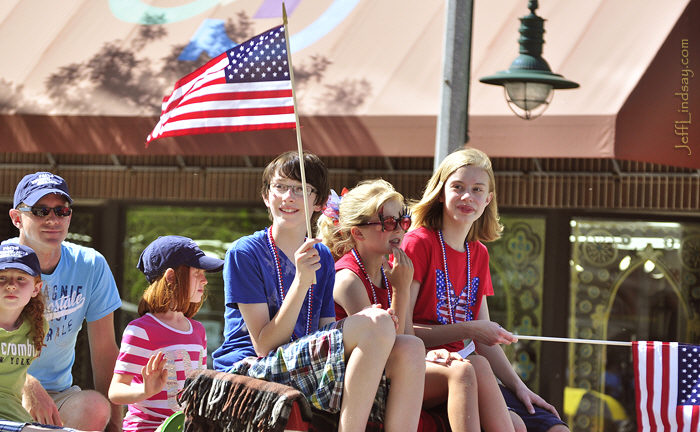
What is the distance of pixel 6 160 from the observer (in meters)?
9.91

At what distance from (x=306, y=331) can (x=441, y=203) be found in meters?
1.03

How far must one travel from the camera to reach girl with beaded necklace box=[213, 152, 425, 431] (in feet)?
12.7

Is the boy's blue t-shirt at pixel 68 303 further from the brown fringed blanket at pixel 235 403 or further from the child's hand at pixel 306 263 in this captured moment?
the child's hand at pixel 306 263

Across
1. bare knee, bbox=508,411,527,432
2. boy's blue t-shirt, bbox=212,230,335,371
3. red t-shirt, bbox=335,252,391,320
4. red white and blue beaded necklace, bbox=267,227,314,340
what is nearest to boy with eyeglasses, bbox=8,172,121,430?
boy's blue t-shirt, bbox=212,230,335,371

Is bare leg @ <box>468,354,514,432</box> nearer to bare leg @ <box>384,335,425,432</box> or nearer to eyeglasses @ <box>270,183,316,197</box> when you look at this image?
bare leg @ <box>384,335,425,432</box>

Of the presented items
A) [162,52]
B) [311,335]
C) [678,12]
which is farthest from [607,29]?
[311,335]

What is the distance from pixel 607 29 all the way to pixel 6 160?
558 cm

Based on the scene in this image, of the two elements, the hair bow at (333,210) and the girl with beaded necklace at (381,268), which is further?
the hair bow at (333,210)

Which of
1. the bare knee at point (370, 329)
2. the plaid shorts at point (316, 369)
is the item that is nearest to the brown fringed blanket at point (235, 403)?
the plaid shorts at point (316, 369)

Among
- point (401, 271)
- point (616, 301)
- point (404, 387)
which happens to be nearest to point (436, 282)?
point (401, 271)

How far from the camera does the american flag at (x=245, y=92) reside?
4613 millimetres

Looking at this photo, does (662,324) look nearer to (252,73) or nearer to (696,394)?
(696,394)

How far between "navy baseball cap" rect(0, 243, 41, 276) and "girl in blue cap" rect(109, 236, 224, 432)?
1.74ft

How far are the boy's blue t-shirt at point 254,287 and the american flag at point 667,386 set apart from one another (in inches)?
58.8
